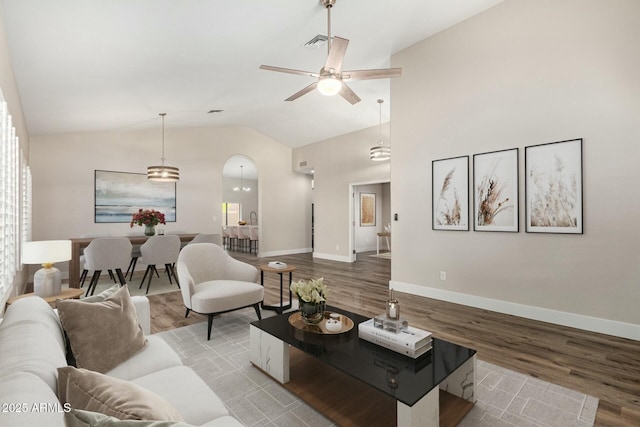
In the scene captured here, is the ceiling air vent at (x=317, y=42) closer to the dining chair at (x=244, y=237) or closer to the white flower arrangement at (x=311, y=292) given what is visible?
the white flower arrangement at (x=311, y=292)

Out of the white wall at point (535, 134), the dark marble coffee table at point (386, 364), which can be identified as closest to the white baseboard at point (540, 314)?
the white wall at point (535, 134)

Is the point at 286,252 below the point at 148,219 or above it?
below

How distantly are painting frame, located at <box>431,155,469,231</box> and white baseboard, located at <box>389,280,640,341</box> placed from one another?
3.00 ft

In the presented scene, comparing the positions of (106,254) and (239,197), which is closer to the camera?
(106,254)

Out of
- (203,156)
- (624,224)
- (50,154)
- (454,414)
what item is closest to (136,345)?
(454,414)

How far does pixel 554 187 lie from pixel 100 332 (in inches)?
167

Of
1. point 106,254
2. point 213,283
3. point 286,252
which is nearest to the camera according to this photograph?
point 213,283

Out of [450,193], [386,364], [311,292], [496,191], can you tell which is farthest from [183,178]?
[386,364]

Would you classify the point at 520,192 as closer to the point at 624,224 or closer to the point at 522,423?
the point at 624,224

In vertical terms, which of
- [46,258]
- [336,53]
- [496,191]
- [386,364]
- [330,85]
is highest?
[336,53]

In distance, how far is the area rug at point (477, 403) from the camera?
1.87 metres

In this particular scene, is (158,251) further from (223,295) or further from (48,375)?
(48,375)

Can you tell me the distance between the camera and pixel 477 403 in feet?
6.63

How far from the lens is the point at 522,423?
184cm
